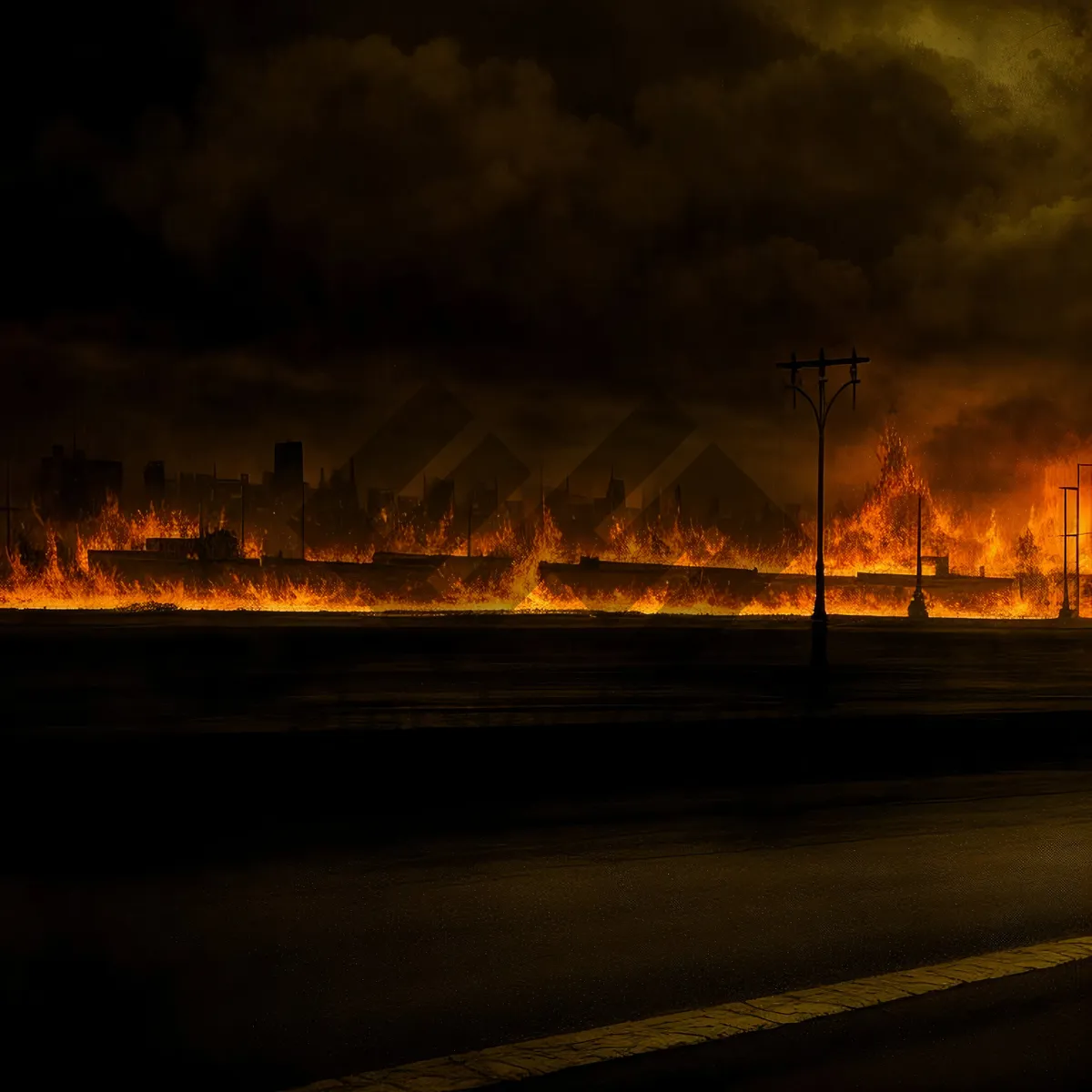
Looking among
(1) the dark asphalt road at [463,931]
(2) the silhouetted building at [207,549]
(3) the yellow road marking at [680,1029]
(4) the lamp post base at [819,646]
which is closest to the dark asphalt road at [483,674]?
(4) the lamp post base at [819,646]

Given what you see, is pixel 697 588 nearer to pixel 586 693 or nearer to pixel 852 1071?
pixel 586 693

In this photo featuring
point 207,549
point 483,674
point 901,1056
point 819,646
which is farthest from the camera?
point 207,549

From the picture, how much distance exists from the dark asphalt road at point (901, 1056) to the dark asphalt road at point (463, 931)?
64cm

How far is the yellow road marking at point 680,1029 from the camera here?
568 cm

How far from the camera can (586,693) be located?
29266mm

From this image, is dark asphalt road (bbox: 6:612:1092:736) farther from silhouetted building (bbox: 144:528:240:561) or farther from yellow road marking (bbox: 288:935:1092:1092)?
silhouetted building (bbox: 144:528:240:561)

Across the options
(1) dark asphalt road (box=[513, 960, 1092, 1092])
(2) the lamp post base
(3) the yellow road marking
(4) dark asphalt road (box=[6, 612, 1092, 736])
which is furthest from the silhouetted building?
(1) dark asphalt road (box=[513, 960, 1092, 1092])

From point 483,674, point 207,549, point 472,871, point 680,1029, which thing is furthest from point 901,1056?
point 207,549

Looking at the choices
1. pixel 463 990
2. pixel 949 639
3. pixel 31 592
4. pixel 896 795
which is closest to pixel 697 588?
pixel 31 592

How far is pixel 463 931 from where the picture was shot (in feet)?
27.3

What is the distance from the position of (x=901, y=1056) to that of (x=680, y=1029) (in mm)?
952

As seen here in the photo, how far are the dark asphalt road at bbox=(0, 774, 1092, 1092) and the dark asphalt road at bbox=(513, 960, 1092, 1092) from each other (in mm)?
638

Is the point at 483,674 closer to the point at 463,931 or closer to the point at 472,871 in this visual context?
the point at 472,871

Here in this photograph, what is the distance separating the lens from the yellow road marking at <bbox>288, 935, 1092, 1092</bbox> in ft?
18.6
